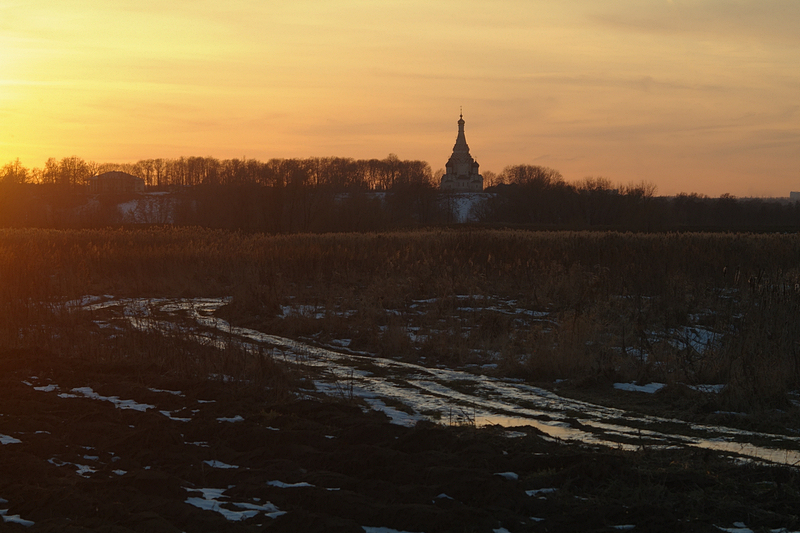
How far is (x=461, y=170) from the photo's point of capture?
16650 cm

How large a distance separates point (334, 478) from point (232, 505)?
85cm

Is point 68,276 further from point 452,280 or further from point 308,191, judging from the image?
point 308,191

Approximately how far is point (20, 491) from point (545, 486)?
3.79m

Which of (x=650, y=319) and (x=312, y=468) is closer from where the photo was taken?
(x=312, y=468)

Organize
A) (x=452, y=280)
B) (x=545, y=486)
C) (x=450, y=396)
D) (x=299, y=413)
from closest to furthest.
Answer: (x=545, y=486) → (x=299, y=413) → (x=450, y=396) → (x=452, y=280)

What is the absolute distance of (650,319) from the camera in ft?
44.7

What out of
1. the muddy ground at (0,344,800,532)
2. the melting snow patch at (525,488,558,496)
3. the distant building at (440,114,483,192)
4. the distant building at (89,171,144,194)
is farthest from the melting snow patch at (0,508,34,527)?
the distant building at (440,114,483,192)

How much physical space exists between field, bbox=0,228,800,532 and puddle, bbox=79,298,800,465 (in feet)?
0.16

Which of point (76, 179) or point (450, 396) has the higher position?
point (76, 179)

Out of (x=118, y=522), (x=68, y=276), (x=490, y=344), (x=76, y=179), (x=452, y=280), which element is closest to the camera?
(x=118, y=522)

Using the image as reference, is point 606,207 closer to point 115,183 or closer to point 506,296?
point 506,296

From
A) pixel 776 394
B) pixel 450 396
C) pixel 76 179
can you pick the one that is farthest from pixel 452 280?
pixel 76 179

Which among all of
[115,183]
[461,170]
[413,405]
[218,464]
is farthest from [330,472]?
[461,170]

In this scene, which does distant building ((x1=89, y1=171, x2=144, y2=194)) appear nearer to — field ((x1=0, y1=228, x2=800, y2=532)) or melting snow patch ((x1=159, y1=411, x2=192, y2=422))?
field ((x1=0, y1=228, x2=800, y2=532))
